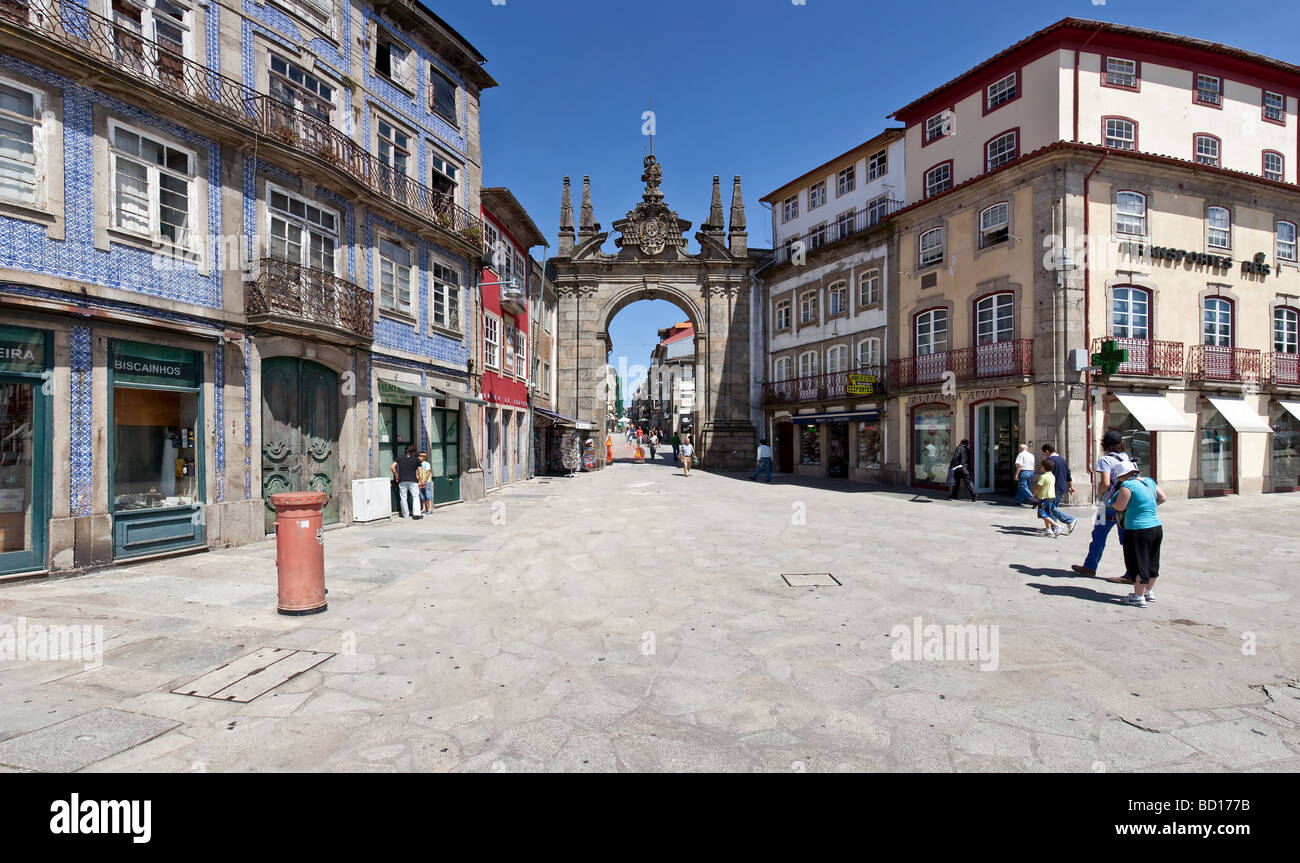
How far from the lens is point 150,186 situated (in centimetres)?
927

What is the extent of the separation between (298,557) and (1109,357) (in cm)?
2047

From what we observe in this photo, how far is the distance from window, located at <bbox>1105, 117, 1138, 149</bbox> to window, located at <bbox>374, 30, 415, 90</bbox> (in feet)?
69.0

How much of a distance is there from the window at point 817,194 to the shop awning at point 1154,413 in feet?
56.4

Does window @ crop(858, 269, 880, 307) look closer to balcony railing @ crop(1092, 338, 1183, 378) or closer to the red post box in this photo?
balcony railing @ crop(1092, 338, 1183, 378)

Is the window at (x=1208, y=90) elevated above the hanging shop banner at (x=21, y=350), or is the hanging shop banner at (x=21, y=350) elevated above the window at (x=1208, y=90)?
the window at (x=1208, y=90)

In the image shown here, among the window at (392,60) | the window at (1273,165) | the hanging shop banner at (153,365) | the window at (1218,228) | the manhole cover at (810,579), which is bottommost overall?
the manhole cover at (810,579)

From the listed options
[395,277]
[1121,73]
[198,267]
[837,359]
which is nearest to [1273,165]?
[1121,73]

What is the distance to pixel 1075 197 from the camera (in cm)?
1738

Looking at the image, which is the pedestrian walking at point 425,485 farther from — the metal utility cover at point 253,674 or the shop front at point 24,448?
the metal utility cover at point 253,674

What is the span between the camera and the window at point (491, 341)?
21.2 m

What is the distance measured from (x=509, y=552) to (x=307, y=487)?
531 centimetres

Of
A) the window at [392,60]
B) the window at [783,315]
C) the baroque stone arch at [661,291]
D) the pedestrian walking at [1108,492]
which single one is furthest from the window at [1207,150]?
the window at [392,60]
